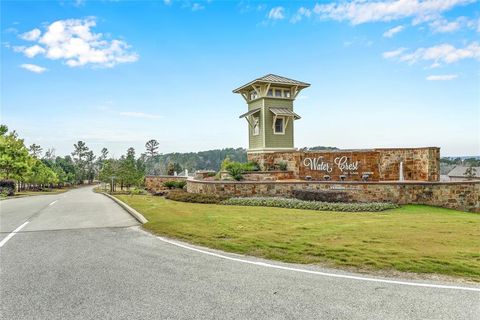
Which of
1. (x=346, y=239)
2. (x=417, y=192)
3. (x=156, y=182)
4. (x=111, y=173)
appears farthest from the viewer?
(x=111, y=173)

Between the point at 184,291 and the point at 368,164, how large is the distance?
1956 centimetres

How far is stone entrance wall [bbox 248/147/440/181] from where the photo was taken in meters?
20.6

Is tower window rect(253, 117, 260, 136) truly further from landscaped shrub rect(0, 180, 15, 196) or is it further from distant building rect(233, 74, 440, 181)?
landscaped shrub rect(0, 180, 15, 196)

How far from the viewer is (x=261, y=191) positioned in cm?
2189

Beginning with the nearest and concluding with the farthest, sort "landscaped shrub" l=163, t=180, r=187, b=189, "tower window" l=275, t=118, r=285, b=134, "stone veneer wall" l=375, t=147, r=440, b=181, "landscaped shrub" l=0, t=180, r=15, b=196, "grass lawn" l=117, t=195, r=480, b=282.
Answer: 1. "grass lawn" l=117, t=195, r=480, b=282
2. "stone veneer wall" l=375, t=147, r=440, b=181
3. "tower window" l=275, t=118, r=285, b=134
4. "landscaped shrub" l=163, t=180, r=187, b=189
5. "landscaped shrub" l=0, t=180, r=15, b=196

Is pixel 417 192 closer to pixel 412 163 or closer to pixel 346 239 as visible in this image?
pixel 412 163

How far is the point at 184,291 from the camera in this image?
546 centimetres

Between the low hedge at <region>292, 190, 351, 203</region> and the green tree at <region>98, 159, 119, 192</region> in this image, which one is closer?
the low hedge at <region>292, 190, 351, 203</region>

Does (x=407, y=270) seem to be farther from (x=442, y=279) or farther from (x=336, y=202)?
(x=336, y=202)

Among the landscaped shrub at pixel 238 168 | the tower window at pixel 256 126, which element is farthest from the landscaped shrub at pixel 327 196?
the tower window at pixel 256 126

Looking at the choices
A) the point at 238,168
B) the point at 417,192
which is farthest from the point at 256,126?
the point at 417,192

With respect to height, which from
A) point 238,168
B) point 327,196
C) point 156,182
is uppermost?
point 238,168

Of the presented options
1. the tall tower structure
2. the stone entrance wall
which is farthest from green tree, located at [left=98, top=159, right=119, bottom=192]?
the stone entrance wall

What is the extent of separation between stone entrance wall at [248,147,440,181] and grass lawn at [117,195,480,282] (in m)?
9.06
